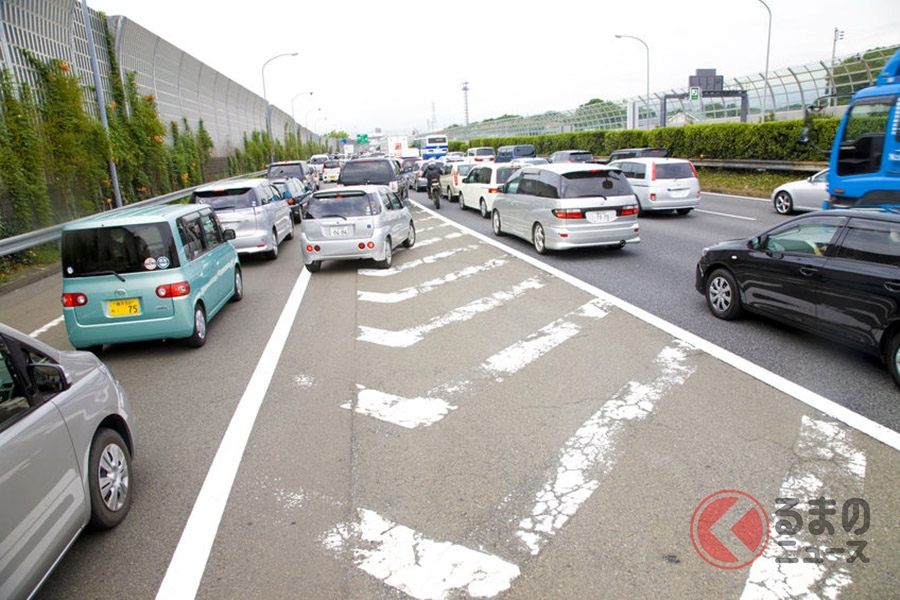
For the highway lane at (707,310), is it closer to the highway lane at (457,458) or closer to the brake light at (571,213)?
the highway lane at (457,458)

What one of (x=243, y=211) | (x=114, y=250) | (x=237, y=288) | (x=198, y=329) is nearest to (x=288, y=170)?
(x=243, y=211)

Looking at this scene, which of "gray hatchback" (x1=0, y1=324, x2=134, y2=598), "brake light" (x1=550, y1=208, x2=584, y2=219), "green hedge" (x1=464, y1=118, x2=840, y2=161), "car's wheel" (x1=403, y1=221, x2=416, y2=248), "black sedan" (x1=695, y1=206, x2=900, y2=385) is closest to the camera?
"gray hatchback" (x1=0, y1=324, x2=134, y2=598)

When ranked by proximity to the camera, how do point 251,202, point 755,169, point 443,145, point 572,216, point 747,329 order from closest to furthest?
1. point 747,329
2. point 572,216
3. point 251,202
4. point 755,169
5. point 443,145

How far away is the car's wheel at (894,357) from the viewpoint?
533 cm

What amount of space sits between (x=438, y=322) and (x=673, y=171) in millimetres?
12287

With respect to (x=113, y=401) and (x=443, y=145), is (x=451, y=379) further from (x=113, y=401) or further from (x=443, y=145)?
(x=443, y=145)

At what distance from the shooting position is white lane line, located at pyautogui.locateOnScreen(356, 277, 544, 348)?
300 inches

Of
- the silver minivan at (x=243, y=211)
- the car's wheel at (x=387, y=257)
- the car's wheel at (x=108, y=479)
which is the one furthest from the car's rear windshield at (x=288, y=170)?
the car's wheel at (x=108, y=479)

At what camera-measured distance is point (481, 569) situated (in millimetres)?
3307

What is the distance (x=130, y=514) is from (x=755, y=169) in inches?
1106

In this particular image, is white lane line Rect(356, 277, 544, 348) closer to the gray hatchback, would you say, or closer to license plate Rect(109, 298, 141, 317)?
license plate Rect(109, 298, 141, 317)

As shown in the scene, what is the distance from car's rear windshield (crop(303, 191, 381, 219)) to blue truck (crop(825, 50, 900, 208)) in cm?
824

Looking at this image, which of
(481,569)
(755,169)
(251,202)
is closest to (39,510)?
(481,569)

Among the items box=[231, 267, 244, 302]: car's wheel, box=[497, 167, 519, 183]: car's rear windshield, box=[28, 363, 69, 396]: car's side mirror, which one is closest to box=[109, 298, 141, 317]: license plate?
box=[231, 267, 244, 302]: car's wheel
